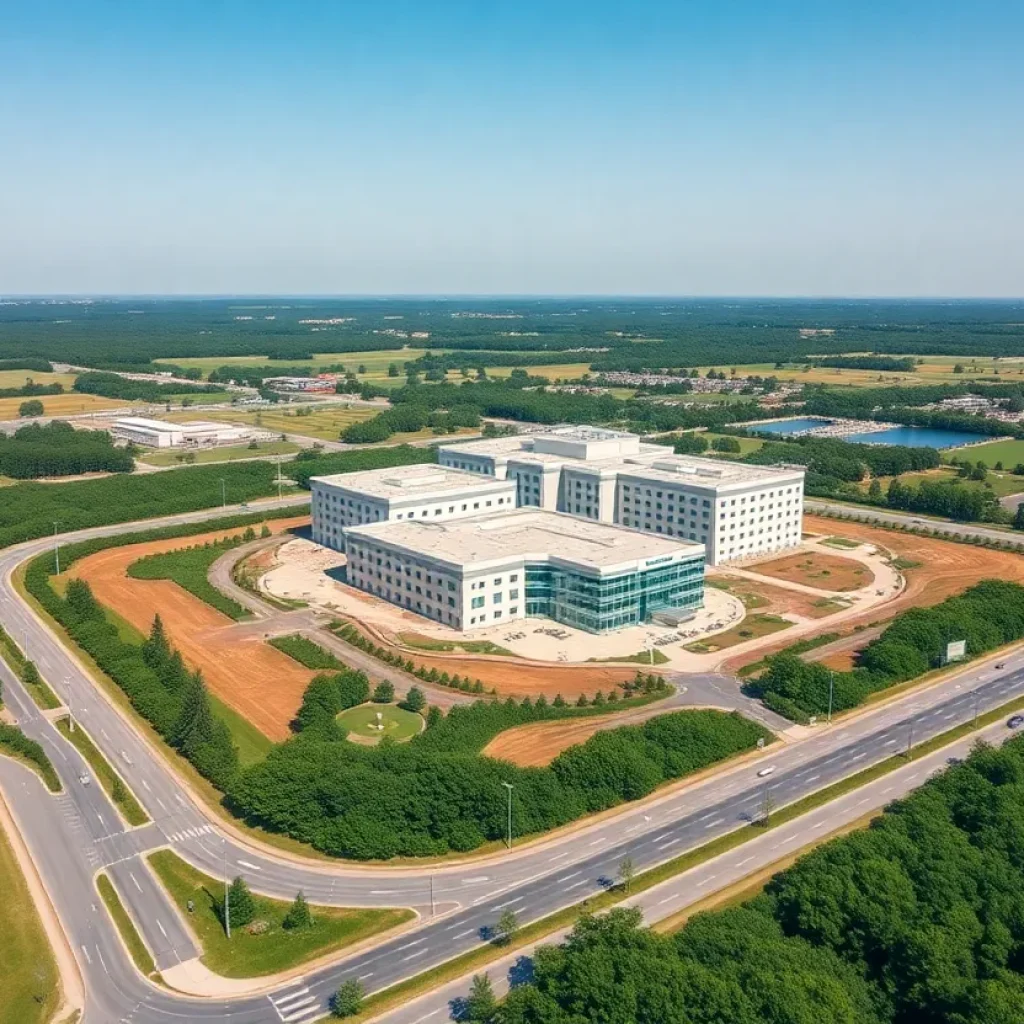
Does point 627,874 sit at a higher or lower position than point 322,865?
higher

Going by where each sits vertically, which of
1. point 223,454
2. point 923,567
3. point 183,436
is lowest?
point 923,567

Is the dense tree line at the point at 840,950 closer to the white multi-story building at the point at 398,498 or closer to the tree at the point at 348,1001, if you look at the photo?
the tree at the point at 348,1001

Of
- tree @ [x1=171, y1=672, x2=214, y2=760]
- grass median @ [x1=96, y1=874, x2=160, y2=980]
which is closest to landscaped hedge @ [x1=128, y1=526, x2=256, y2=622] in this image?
tree @ [x1=171, y1=672, x2=214, y2=760]

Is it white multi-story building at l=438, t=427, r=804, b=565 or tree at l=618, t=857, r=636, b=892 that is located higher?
white multi-story building at l=438, t=427, r=804, b=565

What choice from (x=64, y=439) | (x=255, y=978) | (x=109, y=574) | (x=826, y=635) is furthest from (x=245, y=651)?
(x=64, y=439)

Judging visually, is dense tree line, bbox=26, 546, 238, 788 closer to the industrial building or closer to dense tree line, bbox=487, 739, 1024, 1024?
dense tree line, bbox=487, 739, 1024, 1024

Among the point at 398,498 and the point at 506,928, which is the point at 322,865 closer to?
the point at 506,928

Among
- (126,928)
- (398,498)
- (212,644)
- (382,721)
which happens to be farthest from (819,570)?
(126,928)
